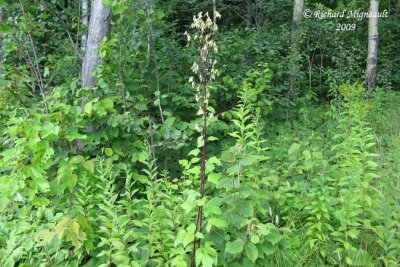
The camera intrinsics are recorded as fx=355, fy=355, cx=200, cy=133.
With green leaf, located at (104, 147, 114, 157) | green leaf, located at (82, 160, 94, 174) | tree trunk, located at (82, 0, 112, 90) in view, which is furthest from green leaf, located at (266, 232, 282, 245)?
tree trunk, located at (82, 0, 112, 90)

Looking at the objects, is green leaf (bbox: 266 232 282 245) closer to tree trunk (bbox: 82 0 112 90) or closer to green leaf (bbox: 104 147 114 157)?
green leaf (bbox: 104 147 114 157)

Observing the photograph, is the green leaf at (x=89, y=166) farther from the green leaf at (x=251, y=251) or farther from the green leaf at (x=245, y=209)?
the green leaf at (x=251, y=251)

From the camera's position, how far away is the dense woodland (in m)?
2.22

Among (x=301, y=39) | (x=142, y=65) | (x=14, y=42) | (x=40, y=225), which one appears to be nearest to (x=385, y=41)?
(x=301, y=39)

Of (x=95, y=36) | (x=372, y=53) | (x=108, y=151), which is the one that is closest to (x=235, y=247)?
(x=108, y=151)

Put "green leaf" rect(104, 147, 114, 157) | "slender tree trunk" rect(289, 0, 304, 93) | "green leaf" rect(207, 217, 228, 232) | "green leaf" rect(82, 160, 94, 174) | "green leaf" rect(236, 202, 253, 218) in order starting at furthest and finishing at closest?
"slender tree trunk" rect(289, 0, 304, 93) < "green leaf" rect(104, 147, 114, 157) < "green leaf" rect(82, 160, 94, 174) < "green leaf" rect(236, 202, 253, 218) < "green leaf" rect(207, 217, 228, 232)

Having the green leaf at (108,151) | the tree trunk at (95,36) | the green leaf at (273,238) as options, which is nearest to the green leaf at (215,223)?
the green leaf at (273,238)

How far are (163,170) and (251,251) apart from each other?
5.96 feet

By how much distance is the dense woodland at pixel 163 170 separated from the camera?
2.22 meters

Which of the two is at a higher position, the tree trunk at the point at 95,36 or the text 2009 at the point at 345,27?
the tree trunk at the point at 95,36

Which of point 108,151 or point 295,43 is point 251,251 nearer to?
point 108,151

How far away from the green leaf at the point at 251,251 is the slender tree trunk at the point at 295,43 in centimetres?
Answer: 409

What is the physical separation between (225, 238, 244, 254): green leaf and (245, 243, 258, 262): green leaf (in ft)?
0.13

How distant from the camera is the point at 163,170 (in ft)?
12.3
